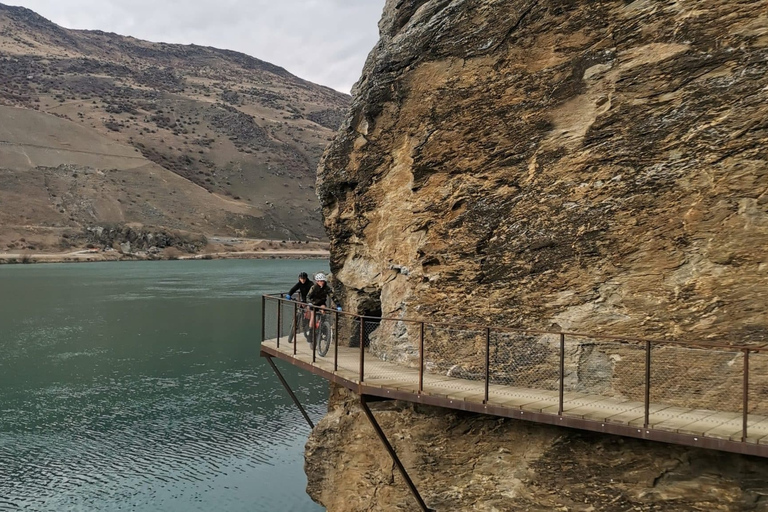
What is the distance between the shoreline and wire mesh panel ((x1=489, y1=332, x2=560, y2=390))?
8977 cm

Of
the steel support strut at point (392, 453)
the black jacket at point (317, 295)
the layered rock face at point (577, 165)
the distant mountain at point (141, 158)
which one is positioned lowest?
the steel support strut at point (392, 453)

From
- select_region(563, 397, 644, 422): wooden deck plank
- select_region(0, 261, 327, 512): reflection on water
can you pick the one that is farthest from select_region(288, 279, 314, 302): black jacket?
A: select_region(563, 397, 644, 422): wooden deck plank

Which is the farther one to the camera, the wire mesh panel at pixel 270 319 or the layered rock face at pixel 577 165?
the wire mesh panel at pixel 270 319

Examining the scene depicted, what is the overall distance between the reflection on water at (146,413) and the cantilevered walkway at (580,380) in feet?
25.5

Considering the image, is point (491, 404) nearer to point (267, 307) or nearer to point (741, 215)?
point (741, 215)

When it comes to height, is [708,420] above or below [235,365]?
above

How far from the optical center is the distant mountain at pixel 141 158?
104812 millimetres

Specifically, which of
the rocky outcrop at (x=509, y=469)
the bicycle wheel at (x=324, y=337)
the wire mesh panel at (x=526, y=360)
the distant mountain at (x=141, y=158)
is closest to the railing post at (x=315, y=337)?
the bicycle wheel at (x=324, y=337)

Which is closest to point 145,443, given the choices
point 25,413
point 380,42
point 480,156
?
point 25,413

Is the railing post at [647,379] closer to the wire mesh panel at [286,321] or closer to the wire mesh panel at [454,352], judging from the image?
the wire mesh panel at [454,352]

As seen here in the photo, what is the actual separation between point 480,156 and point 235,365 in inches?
874

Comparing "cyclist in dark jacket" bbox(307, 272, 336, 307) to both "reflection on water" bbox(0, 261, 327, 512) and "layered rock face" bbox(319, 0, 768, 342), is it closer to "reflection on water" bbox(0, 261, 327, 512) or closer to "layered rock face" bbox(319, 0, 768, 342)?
"layered rock face" bbox(319, 0, 768, 342)

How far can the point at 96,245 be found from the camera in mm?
98562

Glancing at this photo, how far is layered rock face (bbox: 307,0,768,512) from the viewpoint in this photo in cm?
791
